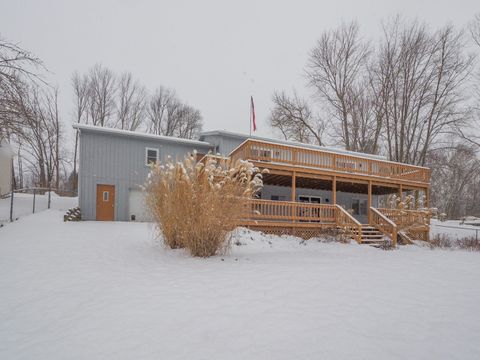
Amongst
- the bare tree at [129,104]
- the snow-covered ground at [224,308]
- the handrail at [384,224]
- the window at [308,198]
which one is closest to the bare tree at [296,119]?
the window at [308,198]

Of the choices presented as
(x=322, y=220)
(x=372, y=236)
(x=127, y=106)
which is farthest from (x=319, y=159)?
(x=127, y=106)

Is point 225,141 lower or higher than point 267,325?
higher

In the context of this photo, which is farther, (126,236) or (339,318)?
(126,236)

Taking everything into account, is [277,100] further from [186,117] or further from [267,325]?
[267,325]

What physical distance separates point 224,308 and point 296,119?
25.7 meters

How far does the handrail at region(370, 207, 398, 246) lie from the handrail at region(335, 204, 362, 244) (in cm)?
125

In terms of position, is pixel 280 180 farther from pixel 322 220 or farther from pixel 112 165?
pixel 112 165

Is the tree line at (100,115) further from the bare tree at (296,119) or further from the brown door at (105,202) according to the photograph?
the bare tree at (296,119)

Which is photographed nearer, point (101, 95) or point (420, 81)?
point (420, 81)

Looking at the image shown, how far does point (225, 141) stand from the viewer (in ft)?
59.1

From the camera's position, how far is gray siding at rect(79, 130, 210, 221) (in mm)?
15086

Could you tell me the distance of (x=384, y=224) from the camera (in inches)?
518

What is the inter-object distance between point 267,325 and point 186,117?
3392cm

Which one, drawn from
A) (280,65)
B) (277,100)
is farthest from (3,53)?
(280,65)
